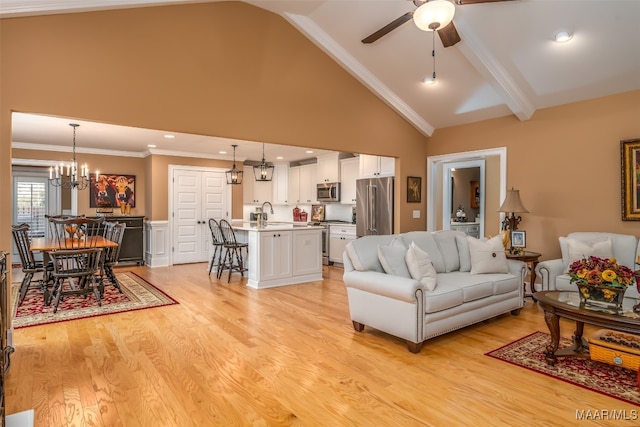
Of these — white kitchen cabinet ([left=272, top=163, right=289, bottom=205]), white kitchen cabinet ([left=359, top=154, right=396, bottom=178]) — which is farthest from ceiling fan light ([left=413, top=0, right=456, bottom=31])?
white kitchen cabinet ([left=272, top=163, right=289, bottom=205])

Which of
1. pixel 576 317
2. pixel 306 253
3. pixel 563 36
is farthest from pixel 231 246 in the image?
pixel 563 36

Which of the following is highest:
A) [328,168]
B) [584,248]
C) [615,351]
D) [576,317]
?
[328,168]

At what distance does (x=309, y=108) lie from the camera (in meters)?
4.84

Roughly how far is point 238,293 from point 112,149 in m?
4.59

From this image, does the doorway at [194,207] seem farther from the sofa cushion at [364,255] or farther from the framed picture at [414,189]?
the sofa cushion at [364,255]

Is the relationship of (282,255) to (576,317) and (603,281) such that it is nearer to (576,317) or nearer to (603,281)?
(576,317)

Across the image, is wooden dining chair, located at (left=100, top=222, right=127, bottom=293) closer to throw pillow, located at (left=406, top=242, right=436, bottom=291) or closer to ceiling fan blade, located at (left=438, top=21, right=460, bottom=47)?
throw pillow, located at (left=406, top=242, right=436, bottom=291)

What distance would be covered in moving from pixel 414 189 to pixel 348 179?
189cm

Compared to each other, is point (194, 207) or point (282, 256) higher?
point (194, 207)

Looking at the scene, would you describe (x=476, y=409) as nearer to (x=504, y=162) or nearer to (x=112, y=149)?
(x=504, y=162)

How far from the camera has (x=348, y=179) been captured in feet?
25.5

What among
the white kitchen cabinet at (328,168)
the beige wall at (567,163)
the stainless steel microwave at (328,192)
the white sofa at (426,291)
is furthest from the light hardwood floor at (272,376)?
the white kitchen cabinet at (328,168)

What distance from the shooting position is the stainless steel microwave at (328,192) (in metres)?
7.92
